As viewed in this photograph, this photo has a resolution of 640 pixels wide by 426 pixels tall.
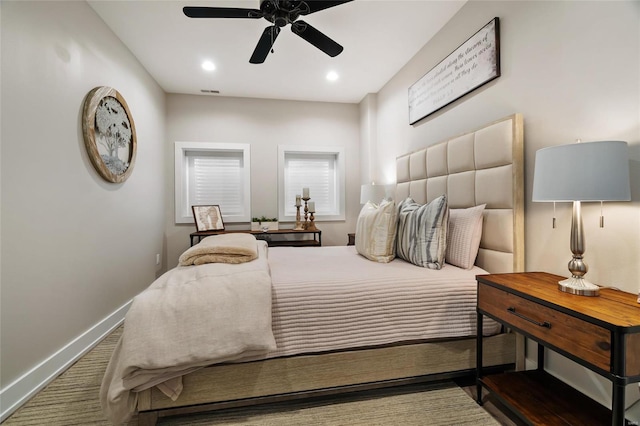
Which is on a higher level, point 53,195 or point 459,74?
point 459,74

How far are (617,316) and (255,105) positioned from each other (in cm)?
416

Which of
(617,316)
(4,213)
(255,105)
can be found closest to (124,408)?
(4,213)

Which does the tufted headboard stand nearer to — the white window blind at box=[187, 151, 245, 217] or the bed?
the bed

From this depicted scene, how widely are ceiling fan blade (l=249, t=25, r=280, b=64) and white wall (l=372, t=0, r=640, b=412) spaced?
1.53 meters

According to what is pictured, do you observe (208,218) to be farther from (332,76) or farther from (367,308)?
(367,308)

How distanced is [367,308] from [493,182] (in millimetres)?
1193

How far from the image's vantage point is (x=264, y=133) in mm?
4094

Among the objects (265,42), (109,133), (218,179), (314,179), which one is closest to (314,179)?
(314,179)

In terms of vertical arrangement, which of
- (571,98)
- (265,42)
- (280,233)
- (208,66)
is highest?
(208,66)

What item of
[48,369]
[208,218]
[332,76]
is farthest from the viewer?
[208,218]

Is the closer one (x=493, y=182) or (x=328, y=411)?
(x=328, y=411)

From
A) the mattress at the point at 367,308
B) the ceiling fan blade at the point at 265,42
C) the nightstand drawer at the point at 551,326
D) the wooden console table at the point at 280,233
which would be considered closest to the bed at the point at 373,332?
the mattress at the point at 367,308

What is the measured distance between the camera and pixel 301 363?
55.8 inches

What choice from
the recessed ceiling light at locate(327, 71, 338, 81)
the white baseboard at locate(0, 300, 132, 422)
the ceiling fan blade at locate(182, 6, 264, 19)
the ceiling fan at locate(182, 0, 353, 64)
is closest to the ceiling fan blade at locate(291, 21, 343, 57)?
the ceiling fan at locate(182, 0, 353, 64)
